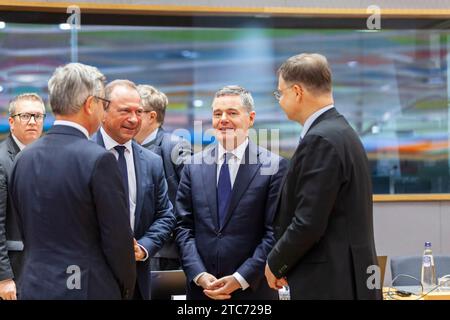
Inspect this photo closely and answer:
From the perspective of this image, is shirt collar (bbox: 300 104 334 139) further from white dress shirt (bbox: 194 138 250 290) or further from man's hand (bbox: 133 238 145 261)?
man's hand (bbox: 133 238 145 261)

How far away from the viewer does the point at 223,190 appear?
2.93 metres

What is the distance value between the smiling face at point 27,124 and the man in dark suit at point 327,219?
4.89ft

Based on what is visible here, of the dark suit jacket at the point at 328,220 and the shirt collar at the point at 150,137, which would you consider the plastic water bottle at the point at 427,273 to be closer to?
the dark suit jacket at the point at 328,220

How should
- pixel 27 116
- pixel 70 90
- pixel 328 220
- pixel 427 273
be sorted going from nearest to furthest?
pixel 70 90 → pixel 328 220 → pixel 27 116 → pixel 427 273

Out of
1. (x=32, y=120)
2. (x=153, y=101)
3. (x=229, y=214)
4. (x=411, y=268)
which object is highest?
(x=153, y=101)

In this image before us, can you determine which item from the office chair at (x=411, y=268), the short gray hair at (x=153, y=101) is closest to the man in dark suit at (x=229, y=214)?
the short gray hair at (x=153, y=101)

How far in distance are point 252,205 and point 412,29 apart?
3.29 metres

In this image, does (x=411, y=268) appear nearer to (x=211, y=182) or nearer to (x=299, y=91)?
(x=211, y=182)

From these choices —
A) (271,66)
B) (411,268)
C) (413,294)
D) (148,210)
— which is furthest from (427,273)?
(271,66)

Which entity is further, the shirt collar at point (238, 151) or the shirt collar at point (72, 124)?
the shirt collar at point (238, 151)

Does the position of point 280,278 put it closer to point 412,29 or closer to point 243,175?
point 243,175

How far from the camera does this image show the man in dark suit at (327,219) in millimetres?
2324

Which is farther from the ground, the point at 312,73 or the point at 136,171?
the point at 312,73

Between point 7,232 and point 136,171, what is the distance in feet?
2.44
